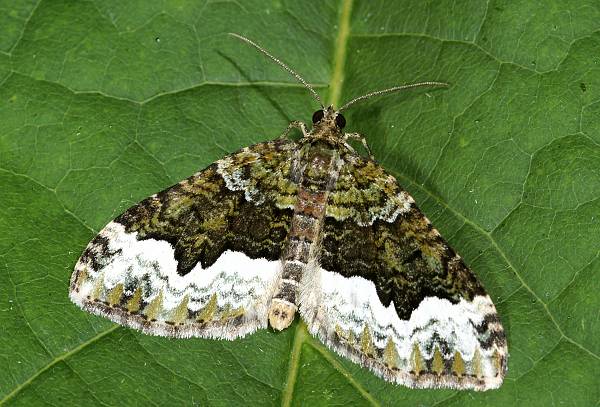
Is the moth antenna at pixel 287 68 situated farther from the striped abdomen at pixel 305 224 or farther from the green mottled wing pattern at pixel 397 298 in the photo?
the green mottled wing pattern at pixel 397 298

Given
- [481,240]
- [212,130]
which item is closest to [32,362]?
[212,130]

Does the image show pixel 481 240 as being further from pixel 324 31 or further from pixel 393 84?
pixel 324 31

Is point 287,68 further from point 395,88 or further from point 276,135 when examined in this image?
point 395,88

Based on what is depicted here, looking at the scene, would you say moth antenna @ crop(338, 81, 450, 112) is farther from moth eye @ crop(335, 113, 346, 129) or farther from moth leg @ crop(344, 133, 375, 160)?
moth leg @ crop(344, 133, 375, 160)

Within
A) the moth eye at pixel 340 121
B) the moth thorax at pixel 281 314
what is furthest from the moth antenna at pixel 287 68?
the moth thorax at pixel 281 314

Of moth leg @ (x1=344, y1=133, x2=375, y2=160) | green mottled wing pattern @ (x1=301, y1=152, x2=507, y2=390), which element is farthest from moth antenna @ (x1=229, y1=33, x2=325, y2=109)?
green mottled wing pattern @ (x1=301, y1=152, x2=507, y2=390)

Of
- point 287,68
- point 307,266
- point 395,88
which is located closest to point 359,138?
point 395,88

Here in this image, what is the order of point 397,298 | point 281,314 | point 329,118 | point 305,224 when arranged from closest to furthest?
point 281,314 < point 397,298 < point 305,224 < point 329,118
